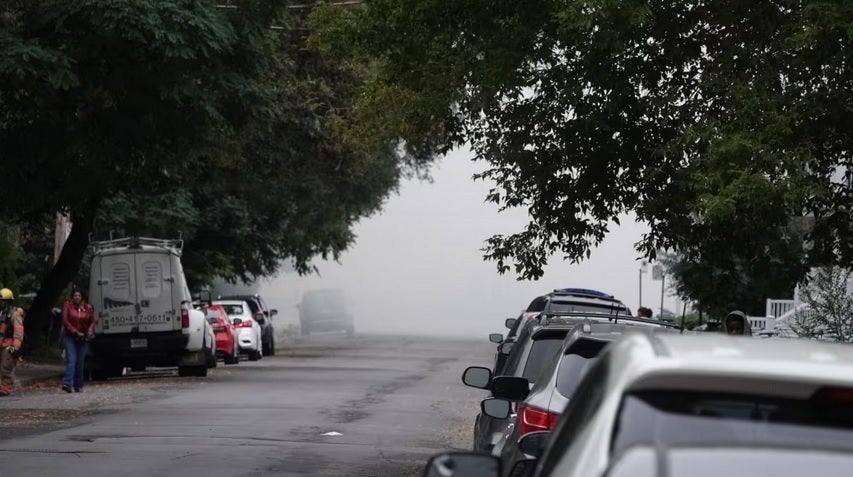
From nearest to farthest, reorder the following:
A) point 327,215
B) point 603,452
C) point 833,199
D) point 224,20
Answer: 1. point 603,452
2. point 833,199
3. point 224,20
4. point 327,215

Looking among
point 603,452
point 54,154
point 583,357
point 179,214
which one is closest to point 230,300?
point 179,214

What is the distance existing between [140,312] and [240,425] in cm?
1282

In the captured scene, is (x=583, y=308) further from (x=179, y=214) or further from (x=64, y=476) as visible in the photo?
(x=179, y=214)

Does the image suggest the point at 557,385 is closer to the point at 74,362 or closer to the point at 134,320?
the point at 74,362

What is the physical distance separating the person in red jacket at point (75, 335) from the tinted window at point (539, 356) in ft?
56.1

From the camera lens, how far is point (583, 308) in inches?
1001

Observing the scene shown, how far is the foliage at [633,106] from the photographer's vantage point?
14.0 m

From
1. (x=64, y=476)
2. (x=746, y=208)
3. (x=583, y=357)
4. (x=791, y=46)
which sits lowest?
(x=64, y=476)

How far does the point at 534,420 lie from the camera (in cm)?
948

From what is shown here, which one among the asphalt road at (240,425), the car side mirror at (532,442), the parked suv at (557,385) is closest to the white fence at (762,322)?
the asphalt road at (240,425)

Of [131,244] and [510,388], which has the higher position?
[131,244]

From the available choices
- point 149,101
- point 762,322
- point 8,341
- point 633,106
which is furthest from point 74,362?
point 762,322

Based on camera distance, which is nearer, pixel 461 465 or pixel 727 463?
pixel 727 463

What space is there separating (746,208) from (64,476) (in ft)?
20.0
